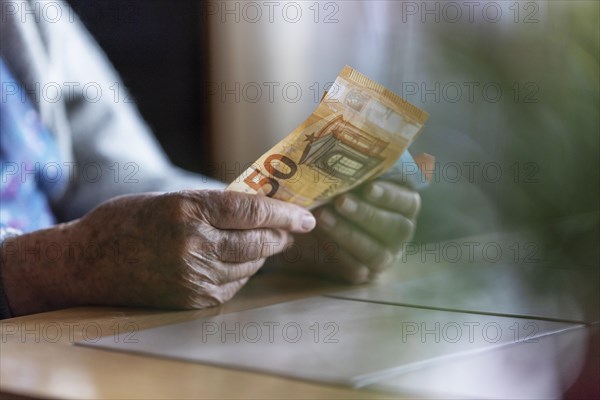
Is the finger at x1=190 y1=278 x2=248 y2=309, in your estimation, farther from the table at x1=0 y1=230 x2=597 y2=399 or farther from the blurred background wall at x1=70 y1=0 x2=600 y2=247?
the blurred background wall at x1=70 y1=0 x2=600 y2=247

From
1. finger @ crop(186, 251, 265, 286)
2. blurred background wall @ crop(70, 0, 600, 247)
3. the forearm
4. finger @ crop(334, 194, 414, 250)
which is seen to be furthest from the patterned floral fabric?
blurred background wall @ crop(70, 0, 600, 247)

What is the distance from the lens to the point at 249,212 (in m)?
0.95

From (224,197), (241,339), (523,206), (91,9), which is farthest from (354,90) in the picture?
(91,9)

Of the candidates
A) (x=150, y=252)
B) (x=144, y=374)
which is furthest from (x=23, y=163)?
(x=144, y=374)

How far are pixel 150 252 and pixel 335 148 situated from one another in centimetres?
29

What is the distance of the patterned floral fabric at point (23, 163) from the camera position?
1.18 meters

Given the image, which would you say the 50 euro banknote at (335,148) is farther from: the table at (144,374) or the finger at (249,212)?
the table at (144,374)

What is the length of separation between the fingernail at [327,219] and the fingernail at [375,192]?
7 centimetres

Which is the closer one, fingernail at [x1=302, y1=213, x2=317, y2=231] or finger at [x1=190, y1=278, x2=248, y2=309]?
finger at [x1=190, y1=278, x2=248, y2=309]

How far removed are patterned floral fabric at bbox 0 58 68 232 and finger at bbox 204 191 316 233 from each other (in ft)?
1.37

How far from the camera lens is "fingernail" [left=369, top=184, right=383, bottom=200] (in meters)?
1.12

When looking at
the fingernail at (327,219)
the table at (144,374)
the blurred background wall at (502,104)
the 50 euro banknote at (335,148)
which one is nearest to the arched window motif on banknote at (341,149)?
the 50 euro banknote at (335,148)

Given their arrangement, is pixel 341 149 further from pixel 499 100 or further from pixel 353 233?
pixel 499 100

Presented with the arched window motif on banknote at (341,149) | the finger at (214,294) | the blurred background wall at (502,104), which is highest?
the blurred background wall at (502,104)
